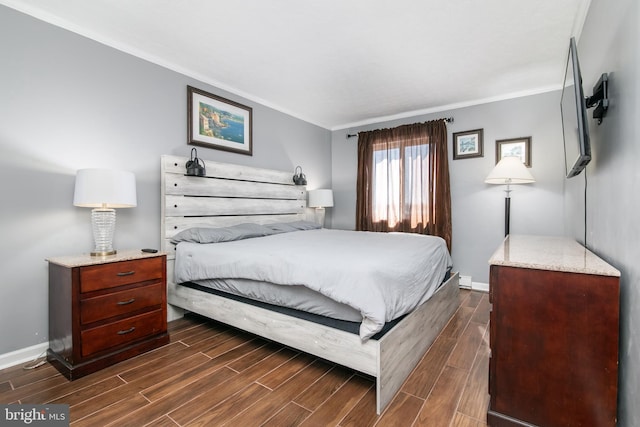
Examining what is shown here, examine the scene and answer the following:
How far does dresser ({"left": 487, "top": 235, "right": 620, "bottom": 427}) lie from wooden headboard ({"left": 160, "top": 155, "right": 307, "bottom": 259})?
105 inches

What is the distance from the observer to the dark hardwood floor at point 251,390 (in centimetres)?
152

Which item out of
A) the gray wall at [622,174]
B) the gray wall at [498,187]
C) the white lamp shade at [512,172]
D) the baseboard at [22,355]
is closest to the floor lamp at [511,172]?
the white lamp shade at [512,172]

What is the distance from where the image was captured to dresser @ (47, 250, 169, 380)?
1892mm

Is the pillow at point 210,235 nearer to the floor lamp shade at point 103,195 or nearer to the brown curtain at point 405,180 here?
the floor lamp shade at point 103,195

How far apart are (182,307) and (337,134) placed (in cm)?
367

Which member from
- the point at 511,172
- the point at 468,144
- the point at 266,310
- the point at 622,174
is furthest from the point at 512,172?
the point at 266,310

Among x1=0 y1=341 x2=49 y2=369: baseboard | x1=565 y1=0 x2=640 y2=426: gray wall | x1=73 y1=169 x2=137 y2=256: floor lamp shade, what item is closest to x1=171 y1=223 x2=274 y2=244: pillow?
x1=73 y1=169 x2=137 y2=256: floor lamp shade

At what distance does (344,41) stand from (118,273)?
2.52 metres

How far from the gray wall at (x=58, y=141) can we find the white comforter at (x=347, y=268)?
797 mm

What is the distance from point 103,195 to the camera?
2035 mm

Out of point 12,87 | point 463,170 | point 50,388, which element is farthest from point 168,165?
point 463,170

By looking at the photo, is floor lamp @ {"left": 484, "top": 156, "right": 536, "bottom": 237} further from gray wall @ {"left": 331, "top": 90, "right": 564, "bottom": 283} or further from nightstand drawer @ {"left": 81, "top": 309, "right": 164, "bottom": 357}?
nightstand drawer @ {"left": 81, "top": 309, "right": 164, "bottom": 357}

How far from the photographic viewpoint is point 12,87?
6.70 ft

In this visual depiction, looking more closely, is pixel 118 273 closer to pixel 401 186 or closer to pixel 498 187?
pixel 401 186
